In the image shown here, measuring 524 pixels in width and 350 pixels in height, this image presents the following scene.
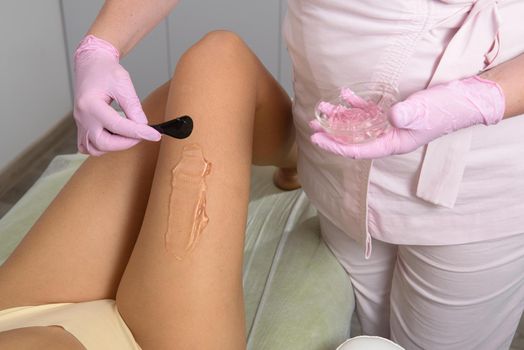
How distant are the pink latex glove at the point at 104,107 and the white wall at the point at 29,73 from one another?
1.40 metres

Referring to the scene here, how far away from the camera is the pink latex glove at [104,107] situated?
895 millimetres

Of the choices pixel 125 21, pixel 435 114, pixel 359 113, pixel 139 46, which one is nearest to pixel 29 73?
pixel 139 46

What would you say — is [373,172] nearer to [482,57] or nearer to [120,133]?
[482,57]

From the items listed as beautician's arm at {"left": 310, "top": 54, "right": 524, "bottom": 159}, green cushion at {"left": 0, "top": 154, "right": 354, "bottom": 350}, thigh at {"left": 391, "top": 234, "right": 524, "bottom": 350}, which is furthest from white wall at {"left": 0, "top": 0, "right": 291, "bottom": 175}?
beautician's arm at {"left": 310, "top": 54, "right": 524, "bottom": 159}

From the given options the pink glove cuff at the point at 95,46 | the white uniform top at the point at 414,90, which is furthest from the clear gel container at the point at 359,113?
the pink glove cuff at the point at 95,46

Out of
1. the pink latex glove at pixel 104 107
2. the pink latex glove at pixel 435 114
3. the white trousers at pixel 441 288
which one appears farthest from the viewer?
the white trousers at pixel 441 288

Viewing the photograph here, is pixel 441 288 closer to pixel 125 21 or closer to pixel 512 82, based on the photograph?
pixel 512 82

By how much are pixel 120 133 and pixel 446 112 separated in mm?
470

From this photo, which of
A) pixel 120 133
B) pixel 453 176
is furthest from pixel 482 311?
pixel 120 133

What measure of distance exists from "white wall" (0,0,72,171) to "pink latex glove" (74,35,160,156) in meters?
1.40

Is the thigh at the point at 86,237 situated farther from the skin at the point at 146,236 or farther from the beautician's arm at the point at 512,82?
the beautician's arm at the point at 512,82

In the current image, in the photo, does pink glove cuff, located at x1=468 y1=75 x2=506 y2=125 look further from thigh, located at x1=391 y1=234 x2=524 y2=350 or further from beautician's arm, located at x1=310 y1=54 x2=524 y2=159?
thigh, located at x1=391 y1=234 x2=524 y2=350

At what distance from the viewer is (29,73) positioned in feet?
7.84

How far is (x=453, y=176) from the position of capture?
35.7 inches
